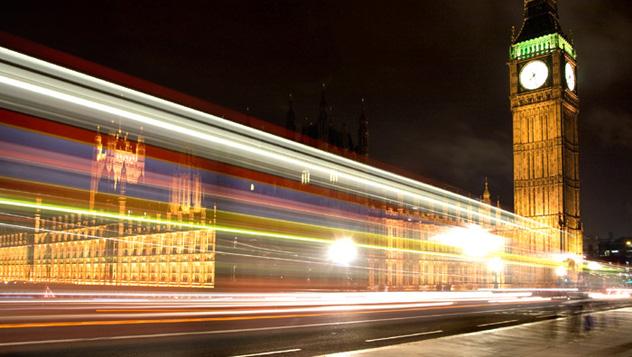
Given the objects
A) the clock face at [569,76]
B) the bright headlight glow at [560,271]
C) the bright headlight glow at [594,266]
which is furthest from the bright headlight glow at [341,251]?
the clock face at [569,76]

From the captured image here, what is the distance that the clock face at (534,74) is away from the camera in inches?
2736

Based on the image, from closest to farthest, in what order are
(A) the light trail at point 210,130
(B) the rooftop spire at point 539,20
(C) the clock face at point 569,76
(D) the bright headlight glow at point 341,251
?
(A) the light trail at point 210,130 < (D) the bright headlight glow at point 341,251 < (C) the clock face at point 569,76 < (B) the rooftop spire at point 539,20

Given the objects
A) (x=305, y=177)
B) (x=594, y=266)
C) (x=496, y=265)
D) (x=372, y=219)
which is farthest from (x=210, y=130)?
(x=594, y=266)

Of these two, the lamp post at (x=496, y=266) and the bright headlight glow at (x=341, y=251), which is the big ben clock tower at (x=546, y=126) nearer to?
the lamp post at (x=496, y=266)

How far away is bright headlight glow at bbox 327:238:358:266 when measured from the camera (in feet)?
56.6

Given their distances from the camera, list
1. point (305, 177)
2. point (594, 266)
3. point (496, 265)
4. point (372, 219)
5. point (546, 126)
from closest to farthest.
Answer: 1. point (305, 177)
2. point (372, 219)
3. point (496, 265)
4. point (594, 266)
5. point (546, 126)

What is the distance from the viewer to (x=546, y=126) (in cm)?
6875

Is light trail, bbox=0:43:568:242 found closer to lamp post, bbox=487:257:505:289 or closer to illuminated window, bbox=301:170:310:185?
illuminated window, bbox=301:170:310:185

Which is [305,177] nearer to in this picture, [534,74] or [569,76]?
[534,74]

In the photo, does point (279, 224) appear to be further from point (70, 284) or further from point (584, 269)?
point (584, 269)

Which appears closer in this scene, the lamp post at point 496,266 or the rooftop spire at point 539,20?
the lamp post at point 496,266

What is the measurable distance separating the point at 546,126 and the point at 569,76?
7.26 metres

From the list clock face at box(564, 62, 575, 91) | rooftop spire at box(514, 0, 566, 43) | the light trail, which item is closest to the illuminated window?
the light trail

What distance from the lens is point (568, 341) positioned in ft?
37.3
